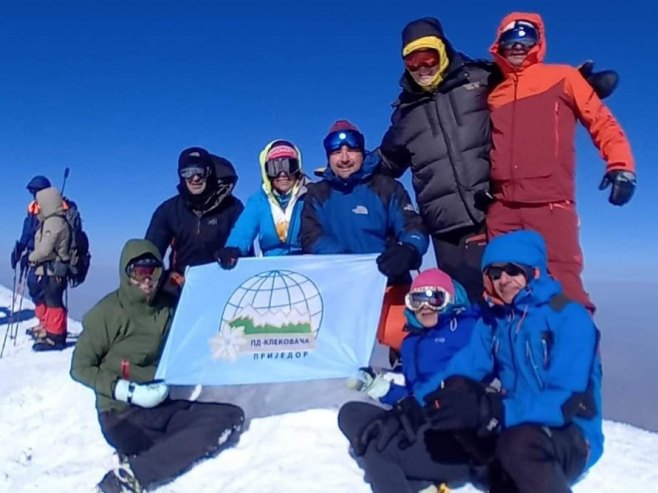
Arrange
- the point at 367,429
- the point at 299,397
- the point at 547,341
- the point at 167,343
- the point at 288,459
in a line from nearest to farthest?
the point at 547,341
the point at 367,429
the point at 288,459
the point at 167,343
the point at 299,397

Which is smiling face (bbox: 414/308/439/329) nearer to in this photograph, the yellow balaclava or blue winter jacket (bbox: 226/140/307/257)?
blue winter jacket (bbox: 226/140/307/257)

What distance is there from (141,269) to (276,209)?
56.8 inches

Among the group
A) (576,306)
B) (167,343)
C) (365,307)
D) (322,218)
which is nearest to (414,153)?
(322,218)

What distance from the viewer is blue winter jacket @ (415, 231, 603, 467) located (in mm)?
3719

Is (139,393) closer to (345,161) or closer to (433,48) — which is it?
(345,161)

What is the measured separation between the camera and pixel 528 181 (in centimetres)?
496

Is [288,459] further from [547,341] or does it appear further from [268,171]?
[268,171]

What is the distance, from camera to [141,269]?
548cm

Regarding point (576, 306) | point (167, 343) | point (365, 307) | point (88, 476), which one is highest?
point (576, 306)

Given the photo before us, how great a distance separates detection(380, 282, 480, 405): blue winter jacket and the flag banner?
495 mm

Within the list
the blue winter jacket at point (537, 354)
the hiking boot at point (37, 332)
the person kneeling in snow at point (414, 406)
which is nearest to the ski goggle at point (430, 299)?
the person kneeling in snow at point (414, 406)

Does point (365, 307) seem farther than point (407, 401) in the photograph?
Yes

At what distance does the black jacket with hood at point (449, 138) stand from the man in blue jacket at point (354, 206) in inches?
8.6

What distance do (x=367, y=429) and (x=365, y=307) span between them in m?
1.25
